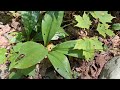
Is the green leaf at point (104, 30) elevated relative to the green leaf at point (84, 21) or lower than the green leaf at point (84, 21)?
lower

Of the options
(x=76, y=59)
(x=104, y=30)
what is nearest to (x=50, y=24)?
(x=76, y=59)

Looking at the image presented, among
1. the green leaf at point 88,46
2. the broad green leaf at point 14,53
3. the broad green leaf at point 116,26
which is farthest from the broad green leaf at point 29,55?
the broad green leaf at point 116,26

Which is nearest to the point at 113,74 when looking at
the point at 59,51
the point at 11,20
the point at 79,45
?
the point at 79,45

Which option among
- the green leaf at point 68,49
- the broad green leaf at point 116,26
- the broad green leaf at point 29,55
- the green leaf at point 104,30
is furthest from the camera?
the broad green leaf at point 116,26

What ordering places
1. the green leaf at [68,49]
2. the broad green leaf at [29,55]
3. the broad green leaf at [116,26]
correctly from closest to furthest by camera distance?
the broad green leaf at [29,55] → the green leaf at [68,49] → the broad green leaf at [116,26]

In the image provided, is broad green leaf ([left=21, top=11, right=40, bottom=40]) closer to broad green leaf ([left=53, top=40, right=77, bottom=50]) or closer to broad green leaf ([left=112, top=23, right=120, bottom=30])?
broad green leaf ([left=53, top=40, right=77, bottom=50])

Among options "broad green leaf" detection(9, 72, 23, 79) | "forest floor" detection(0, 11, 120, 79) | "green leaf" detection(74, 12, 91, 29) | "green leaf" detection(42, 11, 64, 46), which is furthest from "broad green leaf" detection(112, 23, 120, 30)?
"broad green leaf" detection(9, 72, 23, 79)

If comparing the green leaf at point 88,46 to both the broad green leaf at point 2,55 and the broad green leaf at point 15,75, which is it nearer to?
the broad green leaf at point 15,75
